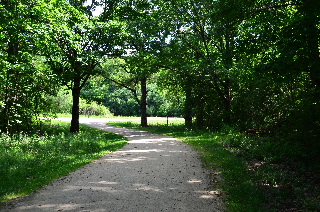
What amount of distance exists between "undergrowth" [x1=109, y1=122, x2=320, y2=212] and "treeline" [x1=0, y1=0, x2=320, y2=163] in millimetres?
914

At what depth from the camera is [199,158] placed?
9.64m

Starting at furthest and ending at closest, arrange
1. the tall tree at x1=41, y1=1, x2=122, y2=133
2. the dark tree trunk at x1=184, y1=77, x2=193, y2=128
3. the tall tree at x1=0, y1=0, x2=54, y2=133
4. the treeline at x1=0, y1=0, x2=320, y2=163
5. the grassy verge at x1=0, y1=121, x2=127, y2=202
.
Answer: the dark tree trunk at x1=184, y1=77, x2=193, y2=128, the tall tree at x1=41, y1=1, x2=122, y2=133, the tall tree at x1=0, y1=0, x2=54, y2=133, the treeline at x1=0, y1=0, x2=320, y2=163, the grassy verge at x1=0, y1=121, x2=127, y2=202

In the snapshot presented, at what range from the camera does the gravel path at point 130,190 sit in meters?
4.94

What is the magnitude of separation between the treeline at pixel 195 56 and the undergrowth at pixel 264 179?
0.91 m

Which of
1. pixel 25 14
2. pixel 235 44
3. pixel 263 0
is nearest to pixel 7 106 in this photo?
pixel 25 14

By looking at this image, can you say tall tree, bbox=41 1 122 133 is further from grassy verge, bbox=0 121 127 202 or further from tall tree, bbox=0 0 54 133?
grassy verge, bbox=0 121 127 202

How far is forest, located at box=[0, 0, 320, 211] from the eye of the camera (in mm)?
8000

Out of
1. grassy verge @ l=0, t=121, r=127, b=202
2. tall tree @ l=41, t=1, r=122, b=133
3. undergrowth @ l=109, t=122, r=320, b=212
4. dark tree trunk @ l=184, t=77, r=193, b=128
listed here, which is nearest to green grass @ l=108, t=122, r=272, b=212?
undergrowth @ l=109, t=122, r=320, b=212

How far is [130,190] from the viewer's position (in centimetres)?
593

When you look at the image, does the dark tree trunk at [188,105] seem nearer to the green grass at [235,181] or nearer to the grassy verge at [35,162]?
the grassy verge at [35,162]

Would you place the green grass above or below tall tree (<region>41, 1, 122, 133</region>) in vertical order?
below

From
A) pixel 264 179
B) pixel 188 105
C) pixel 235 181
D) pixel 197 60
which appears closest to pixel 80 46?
pixel 197 60

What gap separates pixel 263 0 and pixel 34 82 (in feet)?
40.7

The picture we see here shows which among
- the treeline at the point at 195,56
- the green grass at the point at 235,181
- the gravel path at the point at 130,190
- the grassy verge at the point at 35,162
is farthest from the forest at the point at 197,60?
the gravel path at the point at 130,190
